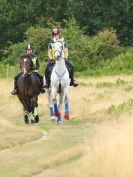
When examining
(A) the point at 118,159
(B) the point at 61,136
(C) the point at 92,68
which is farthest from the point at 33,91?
(C) the point at 92,68

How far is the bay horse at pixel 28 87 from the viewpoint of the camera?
1839cm

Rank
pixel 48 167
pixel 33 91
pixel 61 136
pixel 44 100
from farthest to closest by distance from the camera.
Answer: pixel 44 100
pixel 33 91
pixel 61 136
pixel 48 167

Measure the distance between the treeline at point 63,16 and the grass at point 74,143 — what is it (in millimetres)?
45805

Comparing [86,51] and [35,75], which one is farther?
[86,51]

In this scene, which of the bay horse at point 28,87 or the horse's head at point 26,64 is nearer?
the horse's head at point 26,64

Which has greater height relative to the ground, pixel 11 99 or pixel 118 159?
pixel 118 159

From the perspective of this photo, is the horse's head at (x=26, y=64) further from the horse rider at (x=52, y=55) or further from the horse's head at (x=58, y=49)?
the horse's head at (x=58, y=49)

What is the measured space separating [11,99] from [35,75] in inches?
311

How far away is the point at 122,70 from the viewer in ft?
143

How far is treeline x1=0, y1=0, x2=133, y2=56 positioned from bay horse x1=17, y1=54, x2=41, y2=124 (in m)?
47.8

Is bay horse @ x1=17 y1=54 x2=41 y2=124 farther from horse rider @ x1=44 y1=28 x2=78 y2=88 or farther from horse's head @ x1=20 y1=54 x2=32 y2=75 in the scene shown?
horse rider @ x1=44 y1=28 x2=78 y2=88

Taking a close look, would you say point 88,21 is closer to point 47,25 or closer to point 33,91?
point 47,25

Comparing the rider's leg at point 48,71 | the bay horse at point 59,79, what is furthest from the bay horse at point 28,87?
the bay horse at point 59,79

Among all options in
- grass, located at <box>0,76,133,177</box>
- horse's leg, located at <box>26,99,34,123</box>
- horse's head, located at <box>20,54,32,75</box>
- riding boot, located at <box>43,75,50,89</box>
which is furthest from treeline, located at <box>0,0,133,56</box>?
horse's head, located at <box>20,54,32,75</box>
